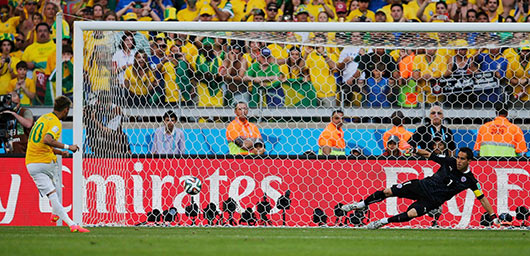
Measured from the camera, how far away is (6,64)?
14664mm

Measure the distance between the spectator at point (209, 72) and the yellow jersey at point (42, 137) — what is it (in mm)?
3178

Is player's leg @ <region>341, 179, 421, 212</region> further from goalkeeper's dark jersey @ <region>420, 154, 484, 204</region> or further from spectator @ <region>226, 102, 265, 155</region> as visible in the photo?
spectator @ <region>226, 102, 265, 155</region>

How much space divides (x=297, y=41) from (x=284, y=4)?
391 centimetres

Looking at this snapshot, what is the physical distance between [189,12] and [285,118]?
4.17 m

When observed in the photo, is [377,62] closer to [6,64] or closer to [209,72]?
[209,72]

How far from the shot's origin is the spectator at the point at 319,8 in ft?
48.8

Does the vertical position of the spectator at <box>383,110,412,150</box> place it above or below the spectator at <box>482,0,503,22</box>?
below

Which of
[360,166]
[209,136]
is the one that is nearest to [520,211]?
[360,166]

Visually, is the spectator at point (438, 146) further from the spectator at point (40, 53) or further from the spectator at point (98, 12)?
the spectator at point (40, 53)

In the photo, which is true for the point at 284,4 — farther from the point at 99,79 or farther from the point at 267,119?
the point at 99,79

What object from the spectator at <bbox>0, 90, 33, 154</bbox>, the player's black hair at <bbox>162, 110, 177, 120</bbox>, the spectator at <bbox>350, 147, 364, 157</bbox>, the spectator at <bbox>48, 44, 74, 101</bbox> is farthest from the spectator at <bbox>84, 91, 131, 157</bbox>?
the spectator at <bbox>350, 147, 364, 157</bbox>

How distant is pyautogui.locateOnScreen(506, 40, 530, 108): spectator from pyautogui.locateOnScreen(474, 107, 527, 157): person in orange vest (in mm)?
401

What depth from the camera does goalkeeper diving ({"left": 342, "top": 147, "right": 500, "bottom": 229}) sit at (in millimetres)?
10336

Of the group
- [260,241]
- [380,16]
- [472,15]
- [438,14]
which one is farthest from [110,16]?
[260,241]
